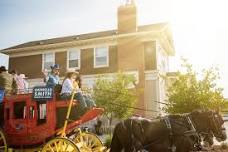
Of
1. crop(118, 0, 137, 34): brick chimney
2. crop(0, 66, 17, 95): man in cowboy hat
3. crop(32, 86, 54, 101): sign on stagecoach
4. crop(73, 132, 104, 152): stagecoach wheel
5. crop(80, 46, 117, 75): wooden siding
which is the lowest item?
crop(73, 132, 104, 152): stagecoach wheel

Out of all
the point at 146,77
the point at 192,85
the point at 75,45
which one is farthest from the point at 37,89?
the point at 75,45

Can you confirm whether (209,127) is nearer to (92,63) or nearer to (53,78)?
(53,78)

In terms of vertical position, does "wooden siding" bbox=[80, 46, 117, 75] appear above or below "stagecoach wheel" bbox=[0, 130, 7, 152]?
above

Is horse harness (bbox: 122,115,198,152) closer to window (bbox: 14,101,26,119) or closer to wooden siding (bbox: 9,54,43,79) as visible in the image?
window (bbox: 14,101,26,119)

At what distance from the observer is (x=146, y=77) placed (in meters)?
29.0

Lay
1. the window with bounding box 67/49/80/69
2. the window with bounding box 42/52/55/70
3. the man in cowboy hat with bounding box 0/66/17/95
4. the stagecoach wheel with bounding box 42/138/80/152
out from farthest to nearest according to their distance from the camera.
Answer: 1. the window with bounding box 42/52/55/70
2. the window with bounding box 67/49/80/69
3. the man in cowboy hat with bounding box 0/66/17/95
4. the stagecoach wheel with bounding box 42/138/80/152

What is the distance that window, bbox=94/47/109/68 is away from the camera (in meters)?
31.2

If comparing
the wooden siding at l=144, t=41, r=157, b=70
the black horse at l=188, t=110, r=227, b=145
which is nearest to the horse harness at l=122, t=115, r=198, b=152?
the black horse at l=188, t=110, r=227, b=145

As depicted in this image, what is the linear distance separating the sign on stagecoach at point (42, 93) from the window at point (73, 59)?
22751mm

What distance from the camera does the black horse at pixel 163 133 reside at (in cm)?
838

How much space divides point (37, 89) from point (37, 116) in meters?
0.80

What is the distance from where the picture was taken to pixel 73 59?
32812mm

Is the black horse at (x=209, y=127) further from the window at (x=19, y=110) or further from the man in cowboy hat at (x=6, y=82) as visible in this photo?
the man in cowboy hat at (x=6, y=82)

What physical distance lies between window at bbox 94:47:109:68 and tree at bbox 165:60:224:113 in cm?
1423
